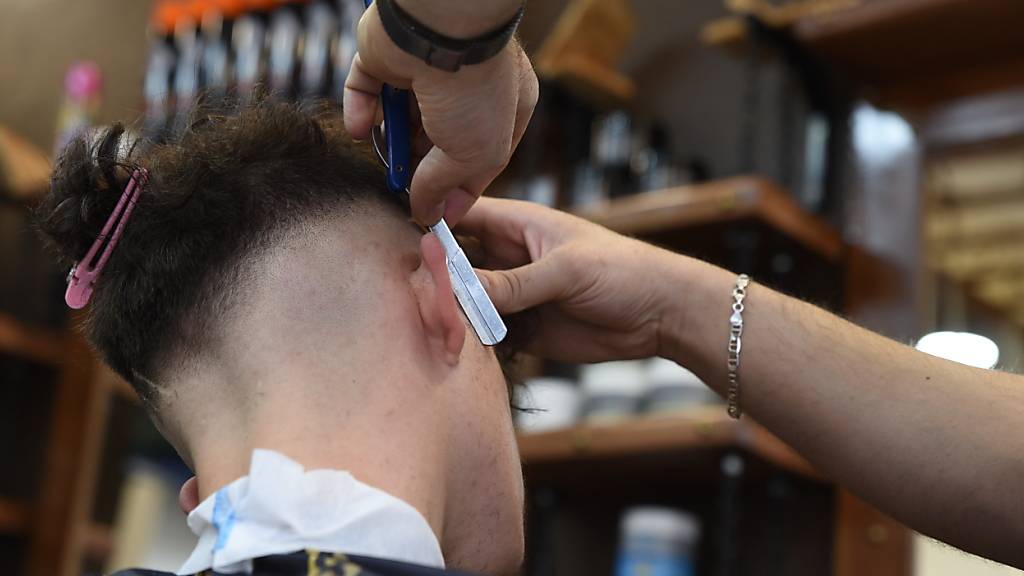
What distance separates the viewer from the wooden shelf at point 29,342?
433cm

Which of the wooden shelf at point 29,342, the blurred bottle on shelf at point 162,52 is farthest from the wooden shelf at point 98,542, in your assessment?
the blurred bottle on shelf at point 162,52

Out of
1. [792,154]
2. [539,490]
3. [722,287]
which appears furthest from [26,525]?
[722,287]

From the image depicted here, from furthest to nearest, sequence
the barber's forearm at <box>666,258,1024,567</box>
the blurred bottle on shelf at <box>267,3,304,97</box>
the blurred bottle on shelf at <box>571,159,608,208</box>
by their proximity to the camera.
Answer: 1. the blurred bottle on shelf at <box>267,3,304,97</box>
2. the blurred bottle on shelf at <box>571,159,608,208</box>
3. the barber's forearm at <box>666,258,1024,567</box>

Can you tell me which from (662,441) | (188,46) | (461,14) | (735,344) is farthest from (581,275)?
(188,46)

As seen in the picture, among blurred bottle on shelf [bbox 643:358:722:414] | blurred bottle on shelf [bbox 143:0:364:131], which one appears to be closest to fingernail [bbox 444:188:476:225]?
blurred bottle on shelf [bbox 643:358:722:414]

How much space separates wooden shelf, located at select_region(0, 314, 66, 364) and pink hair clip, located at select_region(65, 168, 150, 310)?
3.00 meters

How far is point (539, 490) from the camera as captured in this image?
3.38 meters

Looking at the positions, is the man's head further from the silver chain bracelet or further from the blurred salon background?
the blurred salon background

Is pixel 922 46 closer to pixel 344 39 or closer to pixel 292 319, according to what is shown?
pixel 344 39

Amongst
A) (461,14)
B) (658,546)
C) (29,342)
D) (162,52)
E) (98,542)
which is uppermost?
(162,52)

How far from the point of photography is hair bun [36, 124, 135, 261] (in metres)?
1.49

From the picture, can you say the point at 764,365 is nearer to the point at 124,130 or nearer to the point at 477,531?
the point at 477,531

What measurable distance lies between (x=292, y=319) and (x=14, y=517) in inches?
134

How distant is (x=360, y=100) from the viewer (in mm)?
1377
